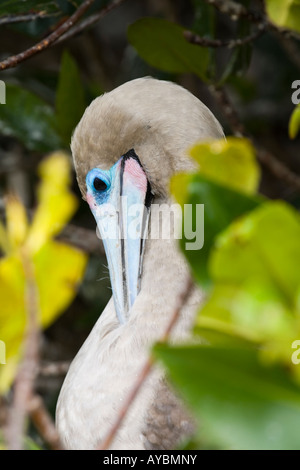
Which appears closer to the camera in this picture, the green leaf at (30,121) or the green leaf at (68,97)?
the green leaf at (68,97)

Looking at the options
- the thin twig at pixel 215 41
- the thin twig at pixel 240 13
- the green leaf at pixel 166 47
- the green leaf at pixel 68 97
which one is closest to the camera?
the thin twig at pixel 215 41

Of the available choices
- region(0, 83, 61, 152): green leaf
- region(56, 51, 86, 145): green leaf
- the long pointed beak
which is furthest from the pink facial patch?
region(0, 83, 61, 152): green leaf

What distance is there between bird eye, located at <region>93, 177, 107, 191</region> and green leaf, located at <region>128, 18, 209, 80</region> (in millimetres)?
379

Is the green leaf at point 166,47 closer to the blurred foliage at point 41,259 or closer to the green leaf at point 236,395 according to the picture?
the blurred foliage at point 41,259

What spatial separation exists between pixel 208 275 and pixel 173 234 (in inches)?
33.6

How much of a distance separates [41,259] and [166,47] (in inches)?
47.4

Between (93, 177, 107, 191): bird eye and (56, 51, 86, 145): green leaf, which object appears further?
(56, 51, 86, 145): green leaf

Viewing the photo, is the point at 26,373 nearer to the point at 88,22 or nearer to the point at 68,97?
the point at 88,22

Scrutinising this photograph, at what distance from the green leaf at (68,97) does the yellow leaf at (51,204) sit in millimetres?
1260

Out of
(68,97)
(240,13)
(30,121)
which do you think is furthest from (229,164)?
(30,121)

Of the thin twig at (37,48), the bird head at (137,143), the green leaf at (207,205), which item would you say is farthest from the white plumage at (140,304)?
the green leaf at (207,205)

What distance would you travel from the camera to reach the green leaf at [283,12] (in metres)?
0.99

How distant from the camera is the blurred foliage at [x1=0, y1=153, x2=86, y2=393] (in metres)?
0.69

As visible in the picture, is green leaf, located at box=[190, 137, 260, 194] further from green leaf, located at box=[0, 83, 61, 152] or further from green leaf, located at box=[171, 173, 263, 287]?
green leaf, located at box=[0, 83, 61, 152]
